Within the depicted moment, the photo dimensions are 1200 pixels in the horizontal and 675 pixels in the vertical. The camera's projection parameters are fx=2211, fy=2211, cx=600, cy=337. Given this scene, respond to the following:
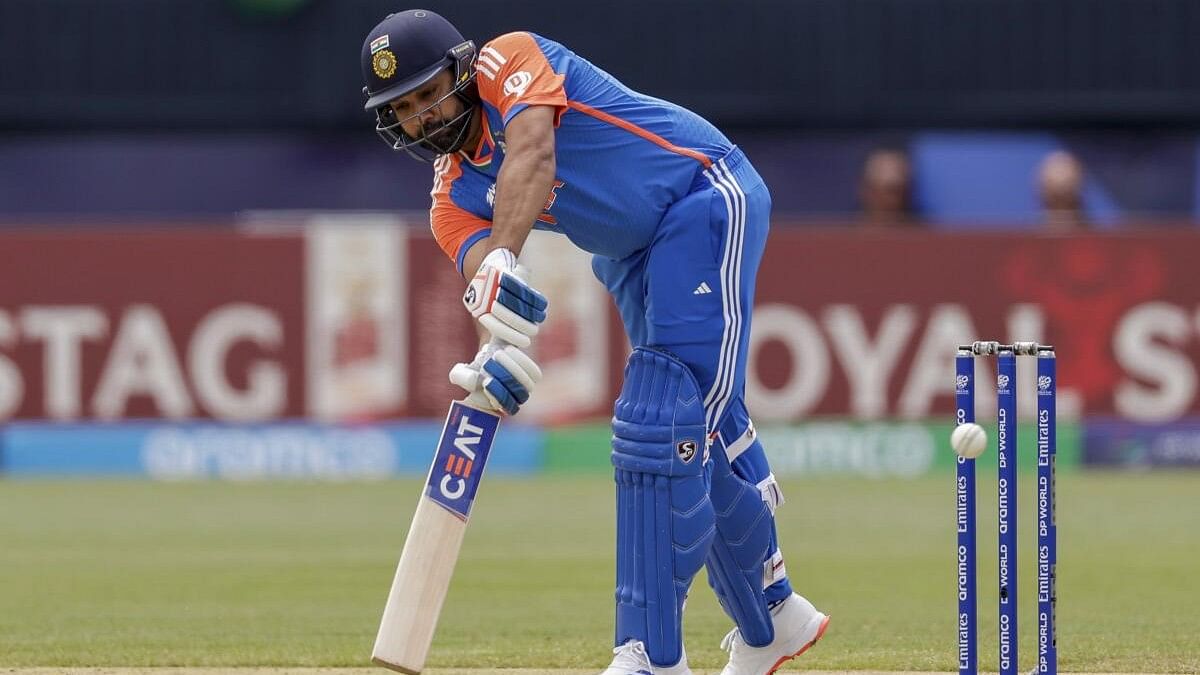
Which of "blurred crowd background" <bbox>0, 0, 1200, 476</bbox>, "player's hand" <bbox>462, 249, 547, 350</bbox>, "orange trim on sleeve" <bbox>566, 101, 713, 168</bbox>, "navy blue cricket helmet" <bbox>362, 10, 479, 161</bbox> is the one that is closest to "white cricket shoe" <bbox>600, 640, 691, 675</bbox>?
"player's hand" <bbox>462, 249, 547, 350</bbox>

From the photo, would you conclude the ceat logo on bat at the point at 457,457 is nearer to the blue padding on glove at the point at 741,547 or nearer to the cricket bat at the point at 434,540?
the cricket bat at the point at 434,540

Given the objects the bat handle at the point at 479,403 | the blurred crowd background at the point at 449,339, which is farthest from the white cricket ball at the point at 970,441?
the blurred crowd background at the point at 449,339

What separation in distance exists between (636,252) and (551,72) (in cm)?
47

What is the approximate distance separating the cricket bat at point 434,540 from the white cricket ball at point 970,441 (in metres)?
1.02

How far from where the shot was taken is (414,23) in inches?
194

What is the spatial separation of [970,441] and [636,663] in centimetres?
92

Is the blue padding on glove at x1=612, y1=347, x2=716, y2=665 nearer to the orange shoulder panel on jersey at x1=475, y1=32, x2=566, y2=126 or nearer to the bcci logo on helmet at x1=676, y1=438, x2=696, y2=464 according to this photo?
the bcci logo on helmet at x1=676, y1=438, x2=696, y2=464

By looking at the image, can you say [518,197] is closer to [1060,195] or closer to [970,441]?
[970,441]

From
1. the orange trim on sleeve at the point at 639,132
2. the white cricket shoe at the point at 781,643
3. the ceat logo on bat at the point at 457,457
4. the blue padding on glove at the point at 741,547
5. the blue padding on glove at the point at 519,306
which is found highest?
the orange trim on sleeve at the point at 639,132

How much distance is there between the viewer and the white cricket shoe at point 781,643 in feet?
17.7

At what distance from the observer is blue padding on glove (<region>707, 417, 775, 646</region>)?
5211 millimetres

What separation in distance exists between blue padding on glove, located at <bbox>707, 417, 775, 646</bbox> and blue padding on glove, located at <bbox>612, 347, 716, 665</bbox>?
9.4 inches

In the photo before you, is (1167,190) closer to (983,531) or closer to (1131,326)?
(1131,326)

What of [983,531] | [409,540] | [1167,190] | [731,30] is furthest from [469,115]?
[1167,190]
